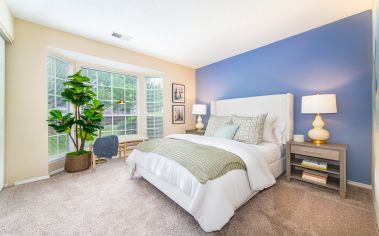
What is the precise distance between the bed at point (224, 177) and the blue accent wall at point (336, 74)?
0.35 metres

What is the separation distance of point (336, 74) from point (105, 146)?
394cm

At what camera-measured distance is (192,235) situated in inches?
53.7

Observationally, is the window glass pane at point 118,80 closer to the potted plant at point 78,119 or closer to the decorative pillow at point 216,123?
the potted plant at point 78,119

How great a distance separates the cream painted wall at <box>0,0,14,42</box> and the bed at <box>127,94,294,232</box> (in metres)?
2.27

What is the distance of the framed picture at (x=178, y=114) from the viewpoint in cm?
432

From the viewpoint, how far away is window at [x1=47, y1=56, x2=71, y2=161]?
2813mm

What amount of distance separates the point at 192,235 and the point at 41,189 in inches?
90.0

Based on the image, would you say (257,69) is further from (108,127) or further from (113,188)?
(108,127)

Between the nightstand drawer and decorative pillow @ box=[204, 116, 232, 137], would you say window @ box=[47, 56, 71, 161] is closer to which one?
decorative pillow @ box=[204, 116, 232, 137]

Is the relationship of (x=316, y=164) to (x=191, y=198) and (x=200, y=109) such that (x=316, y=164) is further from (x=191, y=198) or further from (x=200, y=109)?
(x=200, y=109)

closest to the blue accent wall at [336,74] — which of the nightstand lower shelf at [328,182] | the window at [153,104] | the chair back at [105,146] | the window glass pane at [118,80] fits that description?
the nightstand lower shelf at [328,182]

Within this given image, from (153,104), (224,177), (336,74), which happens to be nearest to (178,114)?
(153,104)

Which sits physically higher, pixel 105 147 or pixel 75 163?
pixel 105 147

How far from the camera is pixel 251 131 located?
2.53 metres
